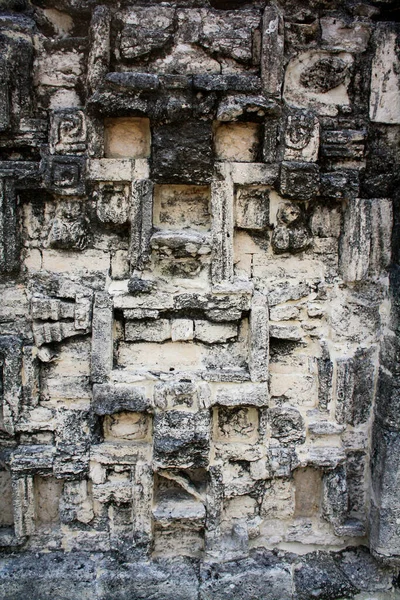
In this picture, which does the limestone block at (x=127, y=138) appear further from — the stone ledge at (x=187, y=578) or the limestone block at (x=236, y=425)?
the stone ledge at (x=187, y=578)

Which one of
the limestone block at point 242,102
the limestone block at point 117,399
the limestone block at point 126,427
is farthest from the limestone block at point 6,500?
the limestone block at point 242,102

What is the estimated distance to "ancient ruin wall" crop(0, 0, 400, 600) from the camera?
288 centimetres

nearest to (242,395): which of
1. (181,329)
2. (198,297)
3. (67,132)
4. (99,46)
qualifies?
(181,329)

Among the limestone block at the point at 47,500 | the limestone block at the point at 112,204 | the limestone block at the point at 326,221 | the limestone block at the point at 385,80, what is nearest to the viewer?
the limestone block at the point at 385,80

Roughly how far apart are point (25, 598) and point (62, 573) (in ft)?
0.83

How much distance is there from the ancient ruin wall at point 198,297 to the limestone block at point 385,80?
0.01 m

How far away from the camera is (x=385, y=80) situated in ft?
9.68

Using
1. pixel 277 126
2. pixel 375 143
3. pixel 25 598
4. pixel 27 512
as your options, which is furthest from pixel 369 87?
pixel 25 598

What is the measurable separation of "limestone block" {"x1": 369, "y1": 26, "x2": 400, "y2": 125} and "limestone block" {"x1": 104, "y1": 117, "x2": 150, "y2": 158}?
1.47 m

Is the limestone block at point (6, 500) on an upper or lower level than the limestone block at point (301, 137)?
lower

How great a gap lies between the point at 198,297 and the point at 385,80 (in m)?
1.82

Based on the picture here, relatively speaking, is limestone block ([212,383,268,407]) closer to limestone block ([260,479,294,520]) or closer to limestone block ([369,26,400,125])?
limestone block ([260,479,294,520])

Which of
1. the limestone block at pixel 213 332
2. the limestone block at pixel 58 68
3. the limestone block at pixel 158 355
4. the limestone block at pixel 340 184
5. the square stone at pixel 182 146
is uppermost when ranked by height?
the limestone block at pixel 58 68

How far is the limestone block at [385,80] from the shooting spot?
2.91 m
